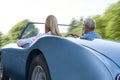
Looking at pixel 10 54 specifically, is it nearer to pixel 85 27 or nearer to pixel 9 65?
pixel 9 65

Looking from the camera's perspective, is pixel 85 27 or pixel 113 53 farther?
pixel 85 27

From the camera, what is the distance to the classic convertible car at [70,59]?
5.00 meters

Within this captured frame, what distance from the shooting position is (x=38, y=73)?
20.2 ft

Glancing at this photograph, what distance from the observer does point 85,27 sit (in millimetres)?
6977

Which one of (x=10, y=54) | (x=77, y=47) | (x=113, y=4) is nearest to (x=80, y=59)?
(x=77, y=47)

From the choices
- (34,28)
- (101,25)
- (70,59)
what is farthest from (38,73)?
(101,25)

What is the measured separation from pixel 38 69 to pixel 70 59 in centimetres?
94

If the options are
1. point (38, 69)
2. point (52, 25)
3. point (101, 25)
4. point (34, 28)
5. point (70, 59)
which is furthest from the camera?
point (101, 25)

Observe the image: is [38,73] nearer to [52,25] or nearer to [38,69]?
[38,69]

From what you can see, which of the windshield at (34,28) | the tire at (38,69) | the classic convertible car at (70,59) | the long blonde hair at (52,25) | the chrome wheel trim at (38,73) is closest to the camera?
the classic convertible car at (70,59)

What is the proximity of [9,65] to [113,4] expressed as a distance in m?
4.75

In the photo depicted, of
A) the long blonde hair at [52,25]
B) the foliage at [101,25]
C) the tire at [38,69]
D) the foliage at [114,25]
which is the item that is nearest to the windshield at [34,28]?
the long blonde hair at [52,25]

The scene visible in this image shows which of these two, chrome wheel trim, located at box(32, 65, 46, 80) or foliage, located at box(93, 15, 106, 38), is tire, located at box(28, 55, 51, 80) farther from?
foliage, located at box(93, 15, 106, 38)

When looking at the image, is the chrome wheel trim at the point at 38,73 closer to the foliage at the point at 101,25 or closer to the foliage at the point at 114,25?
the foliage at the point at 114,25
